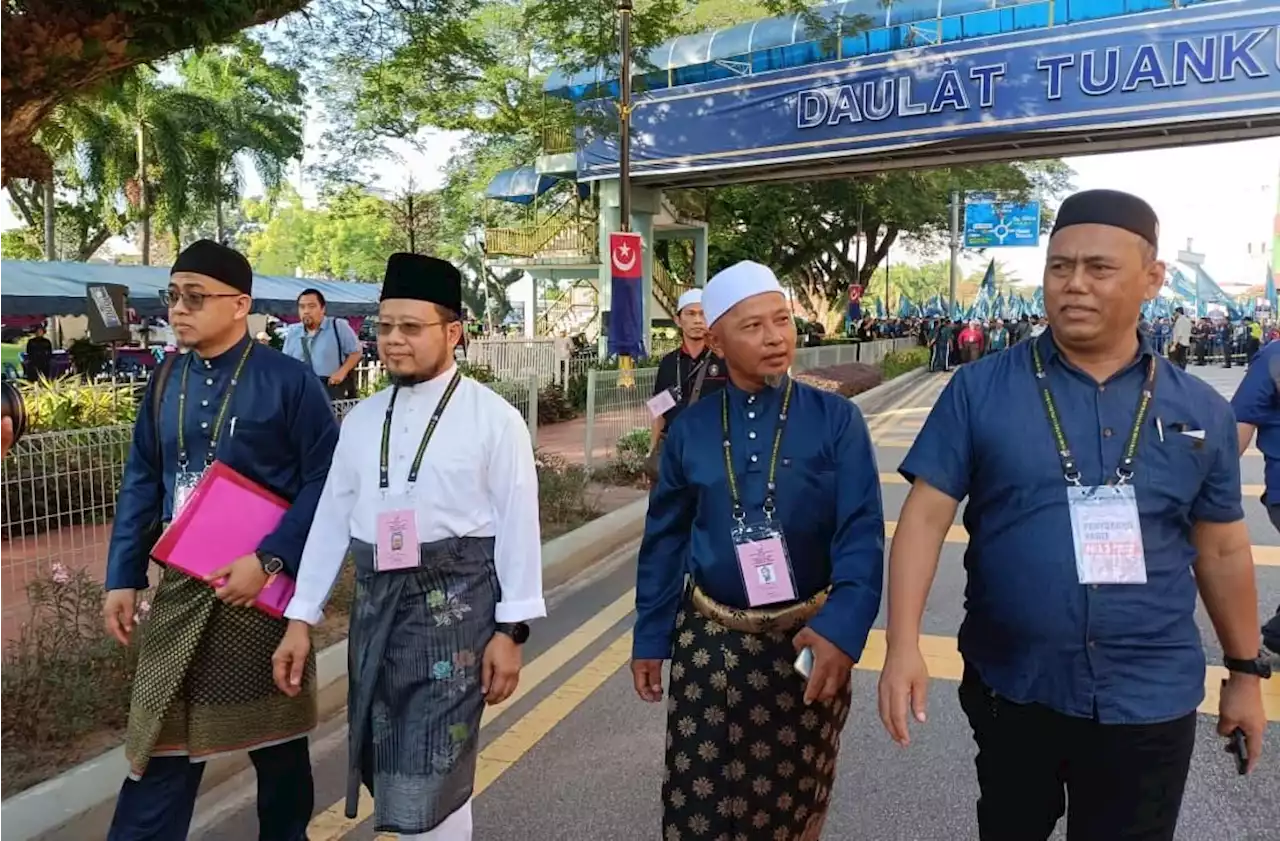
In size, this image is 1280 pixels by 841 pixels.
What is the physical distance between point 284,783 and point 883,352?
26657 mm

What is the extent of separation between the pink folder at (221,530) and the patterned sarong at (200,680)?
75mm

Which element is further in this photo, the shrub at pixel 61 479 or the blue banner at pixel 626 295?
the blue banner at pixel 626 295

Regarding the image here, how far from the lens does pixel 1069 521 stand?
202cm

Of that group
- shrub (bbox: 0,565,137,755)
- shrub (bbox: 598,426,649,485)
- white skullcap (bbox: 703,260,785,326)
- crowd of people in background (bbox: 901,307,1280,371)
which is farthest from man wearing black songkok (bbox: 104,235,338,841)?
crowd of people in background (bbox: 901,307,1280,371)

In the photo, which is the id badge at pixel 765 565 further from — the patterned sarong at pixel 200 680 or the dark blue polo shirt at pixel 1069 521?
the patterned sarong at pixel 200 680

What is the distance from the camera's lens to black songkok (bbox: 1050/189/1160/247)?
204 cm

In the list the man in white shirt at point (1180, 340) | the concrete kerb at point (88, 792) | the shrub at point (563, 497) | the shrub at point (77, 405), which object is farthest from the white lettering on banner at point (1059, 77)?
the concrete kerb at point (88, 792)

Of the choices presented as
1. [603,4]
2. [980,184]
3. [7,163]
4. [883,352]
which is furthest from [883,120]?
[7,163]

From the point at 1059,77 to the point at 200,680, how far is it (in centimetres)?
1766

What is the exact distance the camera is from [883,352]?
92.6 feet

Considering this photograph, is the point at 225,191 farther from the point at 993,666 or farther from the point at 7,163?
the point at 993,666

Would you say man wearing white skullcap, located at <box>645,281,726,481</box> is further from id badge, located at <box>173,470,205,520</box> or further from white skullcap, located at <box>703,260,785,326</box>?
id badge, located at <box>173,470,205,520</box>

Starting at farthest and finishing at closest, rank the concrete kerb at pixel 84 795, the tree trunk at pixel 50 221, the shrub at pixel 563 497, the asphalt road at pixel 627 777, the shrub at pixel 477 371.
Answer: the tree trunk at pixel 50 221
the shrub at pixel 477 371
the shrub at pixel 563 497
the asphalt road at pixel 627 777
the concrete kerb at pixel 84 795

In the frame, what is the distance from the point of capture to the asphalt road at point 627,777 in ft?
11.0
